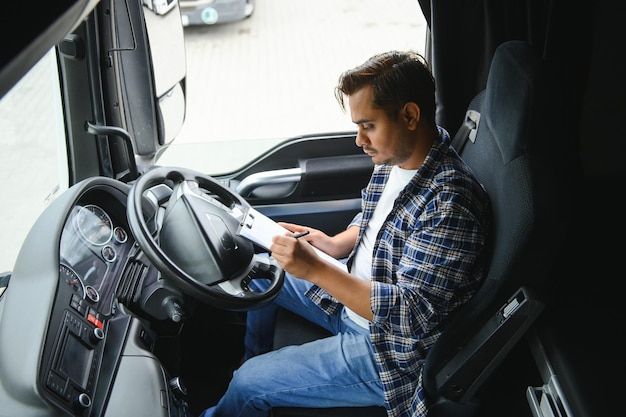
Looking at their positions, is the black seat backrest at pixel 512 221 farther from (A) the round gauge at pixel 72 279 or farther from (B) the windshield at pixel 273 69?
(B) the windshield at pixel 273 69

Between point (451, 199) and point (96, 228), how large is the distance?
947 millimetres

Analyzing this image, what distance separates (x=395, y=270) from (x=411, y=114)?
15.6 inches

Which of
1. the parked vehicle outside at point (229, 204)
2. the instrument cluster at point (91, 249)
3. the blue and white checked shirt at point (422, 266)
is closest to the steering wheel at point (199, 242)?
the parked vehicle outside at point (229, 204)

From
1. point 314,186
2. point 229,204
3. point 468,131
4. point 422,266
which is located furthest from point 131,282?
point 468,131

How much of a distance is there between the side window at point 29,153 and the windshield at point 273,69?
67 cm

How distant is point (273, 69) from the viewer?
2656 millimetres

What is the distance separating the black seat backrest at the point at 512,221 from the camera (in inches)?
43.2

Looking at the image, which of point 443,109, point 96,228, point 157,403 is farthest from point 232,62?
point 157,403

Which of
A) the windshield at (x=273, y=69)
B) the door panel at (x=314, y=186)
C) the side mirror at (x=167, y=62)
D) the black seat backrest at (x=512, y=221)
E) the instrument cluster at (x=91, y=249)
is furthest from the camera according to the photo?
the windshield at (x=273, y=69)

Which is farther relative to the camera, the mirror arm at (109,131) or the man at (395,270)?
the mirror arm at (109,131)

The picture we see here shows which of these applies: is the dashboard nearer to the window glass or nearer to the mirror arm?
the mirror arm

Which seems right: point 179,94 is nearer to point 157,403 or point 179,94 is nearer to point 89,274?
point 89,274

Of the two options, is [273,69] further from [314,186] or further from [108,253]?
[108,253]

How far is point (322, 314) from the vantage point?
166 centimetres
